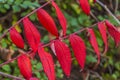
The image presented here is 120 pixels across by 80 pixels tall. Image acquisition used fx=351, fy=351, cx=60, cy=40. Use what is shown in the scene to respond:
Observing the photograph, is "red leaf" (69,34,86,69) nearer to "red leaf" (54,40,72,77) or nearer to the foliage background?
"red leaf" (54,40,72,77)

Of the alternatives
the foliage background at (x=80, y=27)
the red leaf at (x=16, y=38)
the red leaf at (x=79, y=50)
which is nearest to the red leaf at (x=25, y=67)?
the red leaf at (x=16, y=38)

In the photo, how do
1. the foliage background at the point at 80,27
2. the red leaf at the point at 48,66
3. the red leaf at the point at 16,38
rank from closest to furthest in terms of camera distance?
1. the red leaf at the point at 48,66
2. the red leaf at the point at 16,38
3. the foliage background at the point at 80,27

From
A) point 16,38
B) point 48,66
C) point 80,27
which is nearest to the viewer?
point 48,66

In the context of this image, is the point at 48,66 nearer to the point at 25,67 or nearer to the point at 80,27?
the point at 25,67

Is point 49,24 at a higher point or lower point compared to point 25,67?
higher

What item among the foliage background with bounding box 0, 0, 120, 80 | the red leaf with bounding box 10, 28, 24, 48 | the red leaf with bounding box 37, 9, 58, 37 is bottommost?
the foliage background with bounding box 0, 0, 120, 80

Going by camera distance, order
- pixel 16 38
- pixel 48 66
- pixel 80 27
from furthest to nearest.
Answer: pixel 80 27 < pixel 16 38 < pixel 48 66

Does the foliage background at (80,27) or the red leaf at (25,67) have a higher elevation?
the red leaf at (25,67)

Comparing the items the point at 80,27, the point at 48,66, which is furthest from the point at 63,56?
the point at 80,27

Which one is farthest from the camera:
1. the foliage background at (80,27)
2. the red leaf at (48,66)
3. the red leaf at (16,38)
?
the foliage background at (80,27)

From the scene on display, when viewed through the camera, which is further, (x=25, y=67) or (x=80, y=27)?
(x=80, y=27)

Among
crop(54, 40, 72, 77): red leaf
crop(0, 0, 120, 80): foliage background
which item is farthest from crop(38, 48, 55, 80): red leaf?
crop(0, 0, 120, 80): foliage background

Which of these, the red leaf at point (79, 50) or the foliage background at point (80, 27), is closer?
the red leaf at point (79, 50)

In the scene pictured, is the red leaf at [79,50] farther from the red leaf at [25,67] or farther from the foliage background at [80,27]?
the foliage background at [80,27]
